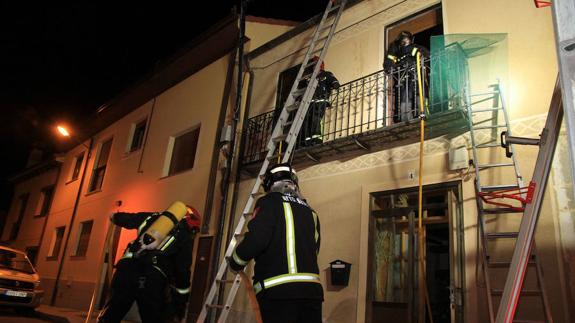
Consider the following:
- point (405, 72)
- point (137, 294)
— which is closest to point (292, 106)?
point (405, 72)

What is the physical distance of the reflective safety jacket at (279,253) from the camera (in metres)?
3.37

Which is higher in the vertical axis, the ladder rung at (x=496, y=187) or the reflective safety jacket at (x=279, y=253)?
the ladder rung at (x=496, y=187)

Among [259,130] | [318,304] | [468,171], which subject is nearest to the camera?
[318,304]

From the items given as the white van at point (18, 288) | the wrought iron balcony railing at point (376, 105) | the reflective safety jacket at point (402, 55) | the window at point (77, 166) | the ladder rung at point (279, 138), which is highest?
the window at point (77, 166)

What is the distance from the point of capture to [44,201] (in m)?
19.4

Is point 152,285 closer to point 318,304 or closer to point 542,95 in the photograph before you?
point 318,304

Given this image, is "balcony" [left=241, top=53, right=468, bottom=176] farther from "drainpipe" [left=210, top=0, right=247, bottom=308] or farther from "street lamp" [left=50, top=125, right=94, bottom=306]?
"street lamp" [left=50, top=125, right=94, bottom=306]

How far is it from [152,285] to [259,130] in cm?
519

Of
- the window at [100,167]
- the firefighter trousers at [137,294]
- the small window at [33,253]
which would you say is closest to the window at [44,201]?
the small window at [33,253]

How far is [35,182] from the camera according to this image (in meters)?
20.9

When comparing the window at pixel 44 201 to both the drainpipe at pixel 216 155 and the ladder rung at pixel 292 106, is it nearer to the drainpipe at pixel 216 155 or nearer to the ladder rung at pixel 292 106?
the drainpipe at pixel 216 155

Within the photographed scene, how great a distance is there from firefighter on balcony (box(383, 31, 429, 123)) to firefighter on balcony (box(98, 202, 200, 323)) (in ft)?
12.2

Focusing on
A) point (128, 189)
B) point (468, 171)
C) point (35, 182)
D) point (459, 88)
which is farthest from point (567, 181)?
point (35, 182)

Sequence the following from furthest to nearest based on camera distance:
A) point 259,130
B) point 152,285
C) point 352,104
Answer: point 259,130, point 352,104, point 152,285
